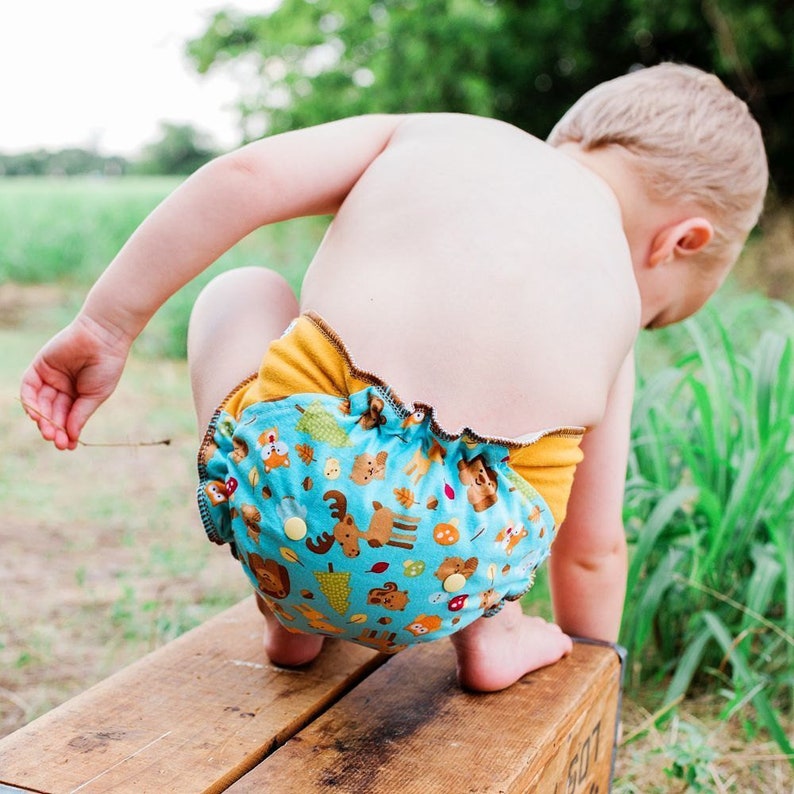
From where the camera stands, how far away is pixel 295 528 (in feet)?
3.17

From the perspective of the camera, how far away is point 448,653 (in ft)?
4.20

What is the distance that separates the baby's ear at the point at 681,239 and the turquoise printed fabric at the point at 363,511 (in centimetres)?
49

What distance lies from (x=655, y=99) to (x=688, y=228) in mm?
194

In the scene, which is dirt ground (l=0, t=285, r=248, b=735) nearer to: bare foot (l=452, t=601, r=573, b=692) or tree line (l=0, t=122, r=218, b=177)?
bare foot (l=452, t=601, r=573, b=692)

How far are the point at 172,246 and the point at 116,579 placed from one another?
117cm

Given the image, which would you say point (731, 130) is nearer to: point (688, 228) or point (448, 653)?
point (688, 228)

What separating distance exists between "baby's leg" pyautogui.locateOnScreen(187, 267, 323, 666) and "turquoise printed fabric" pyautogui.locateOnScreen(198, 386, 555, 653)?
11cm

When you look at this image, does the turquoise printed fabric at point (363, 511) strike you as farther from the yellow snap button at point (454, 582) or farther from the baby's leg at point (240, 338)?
the baby's leg at point (240, 338)

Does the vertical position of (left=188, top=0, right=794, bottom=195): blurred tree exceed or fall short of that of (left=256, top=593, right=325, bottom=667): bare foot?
it exceeds it

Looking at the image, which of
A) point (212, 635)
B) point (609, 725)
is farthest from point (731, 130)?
point (212, 635)

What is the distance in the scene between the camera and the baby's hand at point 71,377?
1.13m

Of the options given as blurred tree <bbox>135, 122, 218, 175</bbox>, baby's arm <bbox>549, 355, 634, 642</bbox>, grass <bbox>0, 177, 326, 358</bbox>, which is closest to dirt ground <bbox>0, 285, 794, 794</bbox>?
baby's arm <bbox>549, 355, 634, 642</bbox>

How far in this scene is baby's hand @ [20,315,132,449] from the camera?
1135 mm

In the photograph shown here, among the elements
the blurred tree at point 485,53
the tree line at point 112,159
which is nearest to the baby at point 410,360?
the blurred tree at point 485,53
